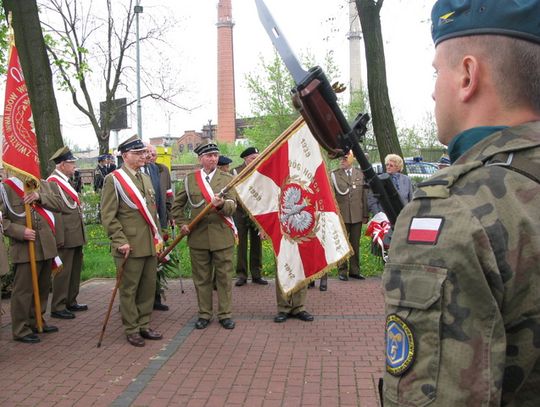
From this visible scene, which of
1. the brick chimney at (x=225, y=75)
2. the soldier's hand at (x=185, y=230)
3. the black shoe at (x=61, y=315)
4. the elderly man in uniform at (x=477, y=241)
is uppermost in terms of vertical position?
the brick chimney at (x=225, y=75)

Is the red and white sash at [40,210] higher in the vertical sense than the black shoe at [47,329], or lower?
higher

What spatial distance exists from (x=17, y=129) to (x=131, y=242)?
1979mm

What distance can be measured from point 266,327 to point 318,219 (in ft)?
4.99

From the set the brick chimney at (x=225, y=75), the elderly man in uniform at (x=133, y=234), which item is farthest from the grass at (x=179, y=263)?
the brick chimney at (x=225, y=75)

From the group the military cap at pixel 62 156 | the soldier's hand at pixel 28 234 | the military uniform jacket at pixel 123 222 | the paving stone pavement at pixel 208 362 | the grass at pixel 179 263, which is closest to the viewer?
the paving stone pavement at pixel 208 362

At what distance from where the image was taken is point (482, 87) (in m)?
1.14

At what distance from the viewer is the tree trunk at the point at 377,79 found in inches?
455

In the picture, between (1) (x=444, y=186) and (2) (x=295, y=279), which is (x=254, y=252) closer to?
(2) (x=295, y=279)

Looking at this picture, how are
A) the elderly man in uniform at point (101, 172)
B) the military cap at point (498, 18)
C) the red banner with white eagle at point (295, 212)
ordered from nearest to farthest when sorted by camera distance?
the military cap at point (498, 18)
the red banner with white eagle at point (295, 212)
the elderly man in uniform at point (101, 172)

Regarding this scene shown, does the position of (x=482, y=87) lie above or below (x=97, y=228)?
above

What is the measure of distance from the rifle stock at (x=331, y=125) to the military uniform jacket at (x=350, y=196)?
743cm

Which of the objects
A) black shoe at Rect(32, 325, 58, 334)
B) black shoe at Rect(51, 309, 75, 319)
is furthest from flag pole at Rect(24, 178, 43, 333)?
black shoe at Rect(51, 309, 75, 319)

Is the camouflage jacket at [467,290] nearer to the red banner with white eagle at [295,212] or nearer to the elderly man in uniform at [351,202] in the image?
the red banner with white eagle at [295,212]

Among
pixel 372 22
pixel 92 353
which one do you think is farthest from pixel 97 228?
pixel 92 353
